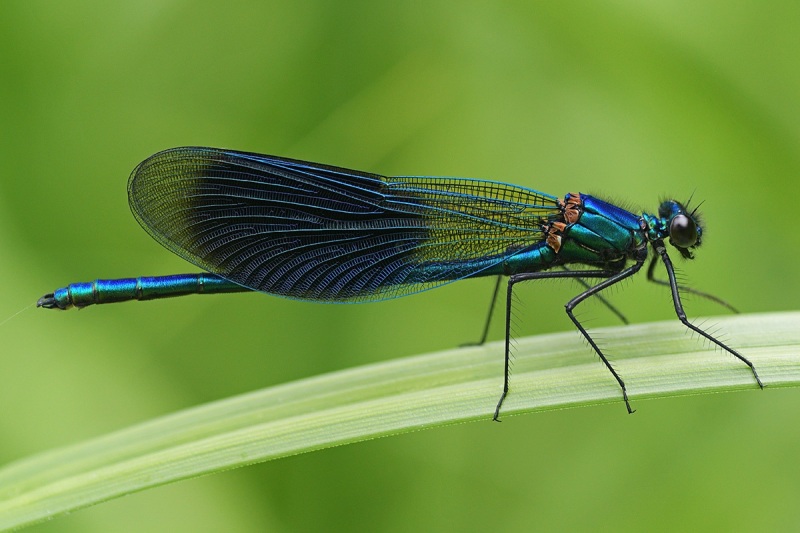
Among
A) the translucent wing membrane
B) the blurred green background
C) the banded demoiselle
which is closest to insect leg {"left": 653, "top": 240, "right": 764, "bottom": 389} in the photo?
the banded demoiselle

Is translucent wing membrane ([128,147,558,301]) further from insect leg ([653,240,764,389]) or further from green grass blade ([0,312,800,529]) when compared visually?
green grass blade ([0,312,800,529])

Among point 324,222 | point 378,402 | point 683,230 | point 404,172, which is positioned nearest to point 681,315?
point 683,230

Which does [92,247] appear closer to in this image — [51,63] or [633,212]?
[51,63]

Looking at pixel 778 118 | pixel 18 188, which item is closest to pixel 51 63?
pixel 18 188

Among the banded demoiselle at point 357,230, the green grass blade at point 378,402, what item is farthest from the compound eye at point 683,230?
the green grass blade at point 378,402

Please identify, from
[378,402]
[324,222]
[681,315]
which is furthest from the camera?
[324,222]

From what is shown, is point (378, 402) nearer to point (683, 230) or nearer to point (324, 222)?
point (324, 222)

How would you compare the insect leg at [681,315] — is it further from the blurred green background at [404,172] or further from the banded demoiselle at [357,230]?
the blurred green background at [404,172]
